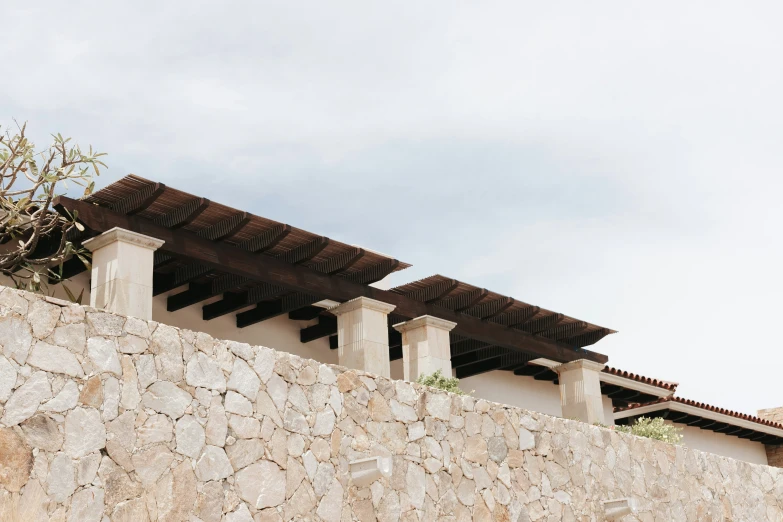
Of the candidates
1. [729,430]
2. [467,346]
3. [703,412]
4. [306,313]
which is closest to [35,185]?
[306,313]

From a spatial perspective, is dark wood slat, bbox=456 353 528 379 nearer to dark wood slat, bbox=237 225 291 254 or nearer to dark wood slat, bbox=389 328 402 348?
dark wood slat, bbox=389 328 402 348

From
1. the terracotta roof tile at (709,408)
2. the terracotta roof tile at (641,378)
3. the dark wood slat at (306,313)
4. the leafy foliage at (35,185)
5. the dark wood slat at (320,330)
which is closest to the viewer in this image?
the leafy foliage at (35,185)

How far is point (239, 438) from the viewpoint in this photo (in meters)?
9.79

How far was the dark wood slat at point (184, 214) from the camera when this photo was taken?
13414 millimetres

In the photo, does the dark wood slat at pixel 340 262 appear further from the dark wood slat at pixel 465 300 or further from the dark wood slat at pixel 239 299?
the dark wood slat at pixel 465 300

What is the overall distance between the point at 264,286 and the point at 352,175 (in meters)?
4.90

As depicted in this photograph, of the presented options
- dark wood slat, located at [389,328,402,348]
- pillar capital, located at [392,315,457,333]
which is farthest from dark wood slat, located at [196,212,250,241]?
dark wood slat, located at [389,328,402,348]

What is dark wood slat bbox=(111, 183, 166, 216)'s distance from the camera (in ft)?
42.2

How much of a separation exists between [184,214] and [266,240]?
1509 millimetres

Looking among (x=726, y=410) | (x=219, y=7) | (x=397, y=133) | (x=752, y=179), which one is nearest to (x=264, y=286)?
(x=397, y=133)

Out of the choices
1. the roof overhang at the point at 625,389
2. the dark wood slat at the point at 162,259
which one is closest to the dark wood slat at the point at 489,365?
the roof overhang at the point at 625,389

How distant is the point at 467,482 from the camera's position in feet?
40.5

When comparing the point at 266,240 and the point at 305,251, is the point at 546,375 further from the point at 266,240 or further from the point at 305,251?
the point at 266,240

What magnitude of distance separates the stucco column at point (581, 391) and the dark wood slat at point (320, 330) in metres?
5.48
